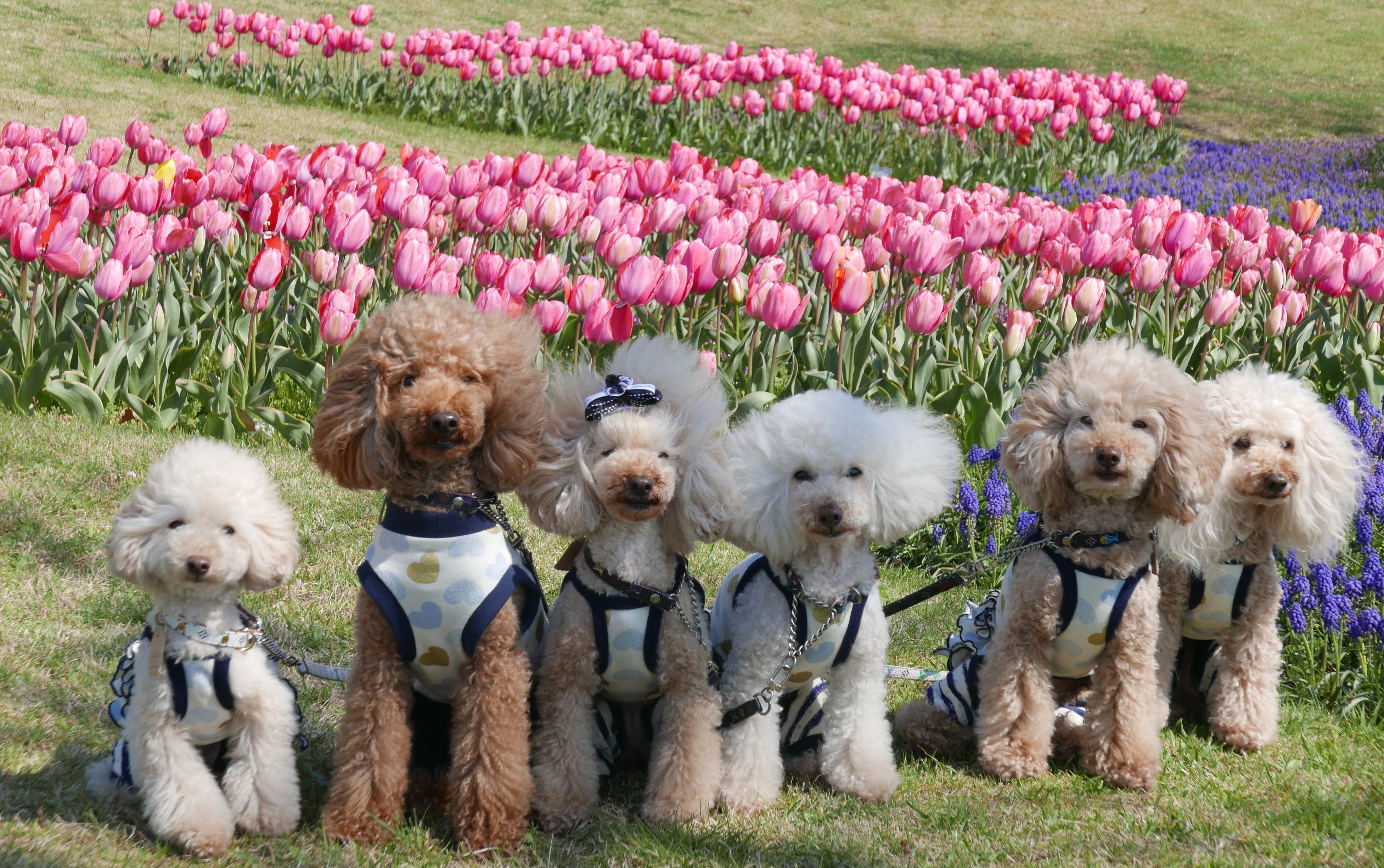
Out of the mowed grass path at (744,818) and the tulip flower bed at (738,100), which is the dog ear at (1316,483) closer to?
the mowed grass path at (744,818)

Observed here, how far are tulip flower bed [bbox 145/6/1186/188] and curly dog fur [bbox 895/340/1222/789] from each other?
9750mm

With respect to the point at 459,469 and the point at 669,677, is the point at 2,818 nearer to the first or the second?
the point at 459,469

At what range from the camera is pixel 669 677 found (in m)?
2.98

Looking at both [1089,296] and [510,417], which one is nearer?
[510,417]

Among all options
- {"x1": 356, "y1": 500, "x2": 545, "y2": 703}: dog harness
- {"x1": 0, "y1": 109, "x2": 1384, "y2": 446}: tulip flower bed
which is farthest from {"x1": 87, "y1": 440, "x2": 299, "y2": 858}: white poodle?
{"x1": 0, "y1": 109, "x2": 1384, "y2": 446}: tulip flower bed

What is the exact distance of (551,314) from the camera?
5.00 metres

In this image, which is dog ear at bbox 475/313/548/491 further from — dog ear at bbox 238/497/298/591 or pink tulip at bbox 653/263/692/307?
pink tulip at bbox 653/263/692/307

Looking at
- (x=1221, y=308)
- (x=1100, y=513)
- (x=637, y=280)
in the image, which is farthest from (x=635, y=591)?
(x=1221, y=308)

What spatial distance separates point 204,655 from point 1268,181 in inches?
534

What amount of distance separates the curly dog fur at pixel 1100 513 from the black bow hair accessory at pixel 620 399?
102 cm

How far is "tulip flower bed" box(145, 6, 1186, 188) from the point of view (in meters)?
12.9

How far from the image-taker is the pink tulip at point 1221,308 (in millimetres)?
5250

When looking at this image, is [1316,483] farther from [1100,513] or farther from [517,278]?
[517,278]

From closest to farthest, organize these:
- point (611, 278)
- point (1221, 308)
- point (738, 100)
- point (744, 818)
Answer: point (744, 818), point (1221, 308), point (611, 278), point (738, 100)
